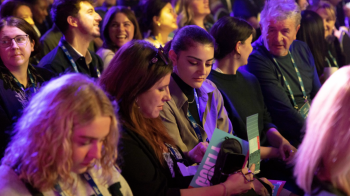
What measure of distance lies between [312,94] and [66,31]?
2.33 meters

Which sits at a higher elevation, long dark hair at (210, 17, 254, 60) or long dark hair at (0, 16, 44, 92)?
long dark hair at (0, 16, 44, 92)

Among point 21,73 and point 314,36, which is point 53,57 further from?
point 314,36

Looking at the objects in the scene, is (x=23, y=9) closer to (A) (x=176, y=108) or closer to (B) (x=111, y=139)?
(A) (x=176, y=108)

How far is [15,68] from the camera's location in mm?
2301

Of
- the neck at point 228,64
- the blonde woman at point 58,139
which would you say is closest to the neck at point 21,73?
the blonde woman at point 58,139

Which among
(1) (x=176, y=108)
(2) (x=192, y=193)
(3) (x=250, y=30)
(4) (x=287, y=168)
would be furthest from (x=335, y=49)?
(2) (x=192, y=193)

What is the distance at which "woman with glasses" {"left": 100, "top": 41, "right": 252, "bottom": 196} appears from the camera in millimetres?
1627

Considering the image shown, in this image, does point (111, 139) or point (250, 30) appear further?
point (250, 30)

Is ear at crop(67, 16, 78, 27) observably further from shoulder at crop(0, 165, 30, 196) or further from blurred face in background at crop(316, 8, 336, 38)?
blurred face in background at crop(316, 8, 336, 38)

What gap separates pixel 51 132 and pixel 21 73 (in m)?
1.32

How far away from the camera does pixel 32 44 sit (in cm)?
247

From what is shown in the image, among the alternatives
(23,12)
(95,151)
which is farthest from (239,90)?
(23,12)

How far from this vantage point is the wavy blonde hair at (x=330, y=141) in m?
1.26

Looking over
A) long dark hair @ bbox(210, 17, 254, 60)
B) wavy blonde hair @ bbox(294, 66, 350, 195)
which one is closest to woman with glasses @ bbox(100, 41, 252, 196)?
wavy blonde hair @ bbox(294, 66, 350, 195)
